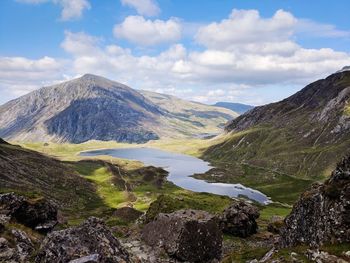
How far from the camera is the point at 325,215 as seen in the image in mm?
31312

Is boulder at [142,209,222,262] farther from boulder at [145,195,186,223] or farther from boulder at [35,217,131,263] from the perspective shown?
boulder at [145,195,186,223]

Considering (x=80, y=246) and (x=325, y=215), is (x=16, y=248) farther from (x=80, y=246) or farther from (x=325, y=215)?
(x=325, y=215)

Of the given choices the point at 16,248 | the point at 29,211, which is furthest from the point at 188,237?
the point at 16,248

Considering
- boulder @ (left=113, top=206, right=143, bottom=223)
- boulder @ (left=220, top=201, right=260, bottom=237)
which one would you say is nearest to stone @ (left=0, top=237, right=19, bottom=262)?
boulder @ (left=220, top=201, right=260, bottom=237)

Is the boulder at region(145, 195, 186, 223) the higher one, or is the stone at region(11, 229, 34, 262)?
the stone at region(11, 229, 34, 262)

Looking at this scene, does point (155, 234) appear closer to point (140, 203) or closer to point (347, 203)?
point (347, 203)

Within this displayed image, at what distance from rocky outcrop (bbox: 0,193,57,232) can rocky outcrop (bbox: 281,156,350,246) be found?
2424cm

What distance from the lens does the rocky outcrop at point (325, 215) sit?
97.5 ft

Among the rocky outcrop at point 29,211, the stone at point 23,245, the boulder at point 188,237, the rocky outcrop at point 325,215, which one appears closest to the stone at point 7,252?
the stone at point 23,245

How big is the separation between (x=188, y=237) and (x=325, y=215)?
14042 millimetres

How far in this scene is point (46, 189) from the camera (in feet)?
639

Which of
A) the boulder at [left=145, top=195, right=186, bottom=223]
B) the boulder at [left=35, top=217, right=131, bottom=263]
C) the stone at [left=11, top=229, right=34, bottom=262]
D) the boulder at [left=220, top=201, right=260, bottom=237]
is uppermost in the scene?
the boulder at [left=35, top=217, right=131, bottom=263]

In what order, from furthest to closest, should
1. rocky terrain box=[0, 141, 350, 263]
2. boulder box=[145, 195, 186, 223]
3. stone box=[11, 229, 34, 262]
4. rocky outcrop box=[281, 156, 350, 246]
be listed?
boulder box=[145, 195, 186, 223], rocky outcrop box=[281, 156, 350, 246], stone box=[11, 229, 34, 262], rocky terrain box=[0, 141, 350, 263]

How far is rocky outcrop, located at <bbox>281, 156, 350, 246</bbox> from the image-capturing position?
29719 millimetres
